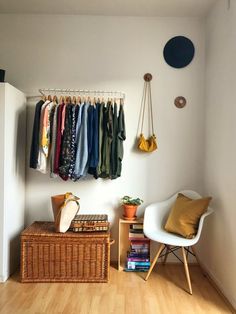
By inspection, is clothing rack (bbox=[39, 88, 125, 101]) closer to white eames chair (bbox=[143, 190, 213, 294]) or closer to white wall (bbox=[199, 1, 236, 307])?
white wall (bbox=[199, 1, 236, 307])

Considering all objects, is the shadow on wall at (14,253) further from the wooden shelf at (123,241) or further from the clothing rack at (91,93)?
the clothing rack at (91,93)

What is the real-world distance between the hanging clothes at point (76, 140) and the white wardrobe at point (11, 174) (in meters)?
0.20

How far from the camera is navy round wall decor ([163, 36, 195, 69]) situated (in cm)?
327

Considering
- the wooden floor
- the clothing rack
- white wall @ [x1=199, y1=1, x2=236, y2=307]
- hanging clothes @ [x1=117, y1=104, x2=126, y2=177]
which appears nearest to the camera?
the wooden floor

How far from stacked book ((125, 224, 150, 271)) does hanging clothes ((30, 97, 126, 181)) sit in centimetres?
66

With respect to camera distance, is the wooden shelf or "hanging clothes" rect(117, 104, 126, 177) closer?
"hanging clothes" rect(117, 104, 126, 177)

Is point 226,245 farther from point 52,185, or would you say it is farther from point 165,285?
point 52,185

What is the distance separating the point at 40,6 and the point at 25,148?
1.47 metres

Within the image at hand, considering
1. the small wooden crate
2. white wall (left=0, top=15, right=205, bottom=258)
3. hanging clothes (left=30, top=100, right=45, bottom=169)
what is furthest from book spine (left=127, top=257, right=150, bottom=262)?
hanging clothes (left=30, top=100, right=45, bottom=169)

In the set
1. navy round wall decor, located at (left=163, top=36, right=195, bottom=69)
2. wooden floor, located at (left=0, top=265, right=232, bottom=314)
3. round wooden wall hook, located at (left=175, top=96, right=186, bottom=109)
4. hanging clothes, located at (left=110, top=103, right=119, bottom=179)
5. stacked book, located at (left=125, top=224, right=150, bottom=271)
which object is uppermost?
navy round wall decor, located at (left=163, top=36, right=195, bottom=69)

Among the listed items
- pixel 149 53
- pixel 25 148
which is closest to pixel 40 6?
pixel 149 53

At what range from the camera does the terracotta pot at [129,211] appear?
3100 millimetres

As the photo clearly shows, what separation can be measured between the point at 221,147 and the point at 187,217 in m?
0.71

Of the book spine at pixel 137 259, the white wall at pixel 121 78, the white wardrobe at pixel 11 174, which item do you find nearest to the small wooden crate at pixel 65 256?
the white wardrobe at pixel 11 174
